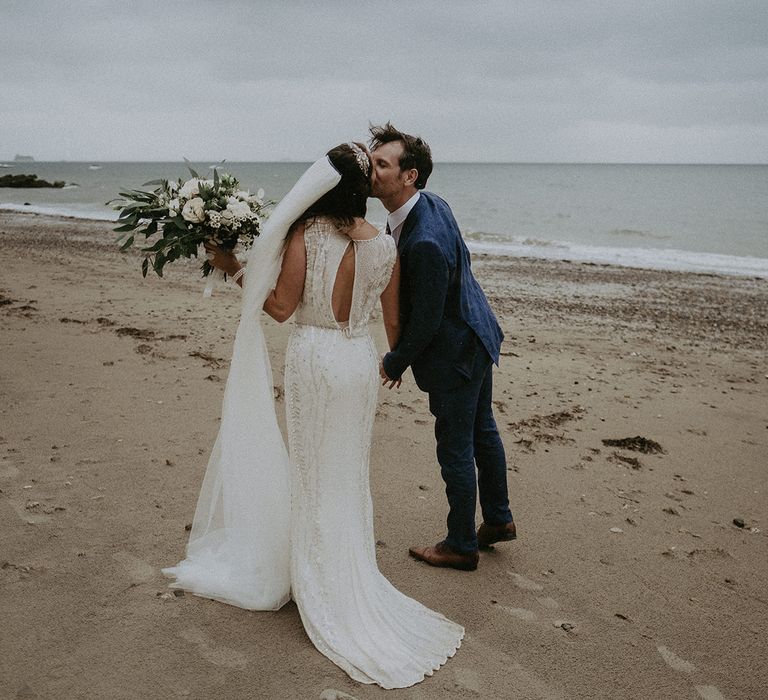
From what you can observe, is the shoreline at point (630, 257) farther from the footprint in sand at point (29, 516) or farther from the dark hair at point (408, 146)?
the footprint in sand at point (29, 516)

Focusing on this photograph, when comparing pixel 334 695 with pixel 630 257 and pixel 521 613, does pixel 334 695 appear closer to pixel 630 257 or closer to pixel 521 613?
pixel 521 613

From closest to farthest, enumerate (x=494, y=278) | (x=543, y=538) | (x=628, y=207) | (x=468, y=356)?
1. (x=468, y=356)
2. (x=543, y=538)
3. (x=494, y=278)
4. (x=628, y=207)

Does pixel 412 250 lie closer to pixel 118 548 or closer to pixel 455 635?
pixel 455 635

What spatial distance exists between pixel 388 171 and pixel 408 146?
158 mm

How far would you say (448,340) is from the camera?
3260mm

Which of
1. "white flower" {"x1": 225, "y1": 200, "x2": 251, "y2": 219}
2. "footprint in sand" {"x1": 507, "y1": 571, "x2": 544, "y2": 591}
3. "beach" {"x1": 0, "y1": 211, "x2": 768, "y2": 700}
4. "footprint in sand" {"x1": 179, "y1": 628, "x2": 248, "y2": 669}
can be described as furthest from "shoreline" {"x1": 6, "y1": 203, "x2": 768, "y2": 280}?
"footprint in sand" {"x1": 179, "y1": 628, "x2": 248, "y2": 669}

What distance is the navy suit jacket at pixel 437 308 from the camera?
3.07 meters

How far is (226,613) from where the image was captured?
2.99 m

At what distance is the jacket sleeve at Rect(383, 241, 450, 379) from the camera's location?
9.98ft

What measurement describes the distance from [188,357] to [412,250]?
14.4ft

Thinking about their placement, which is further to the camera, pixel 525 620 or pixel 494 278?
pixel 494 278

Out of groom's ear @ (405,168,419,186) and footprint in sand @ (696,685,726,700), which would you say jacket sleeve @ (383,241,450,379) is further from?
footprint in sand @ (696,685,726,700)

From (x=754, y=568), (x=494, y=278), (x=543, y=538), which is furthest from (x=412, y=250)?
(x=494, y=278)

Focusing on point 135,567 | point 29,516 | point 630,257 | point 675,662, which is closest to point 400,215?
point 135,567
